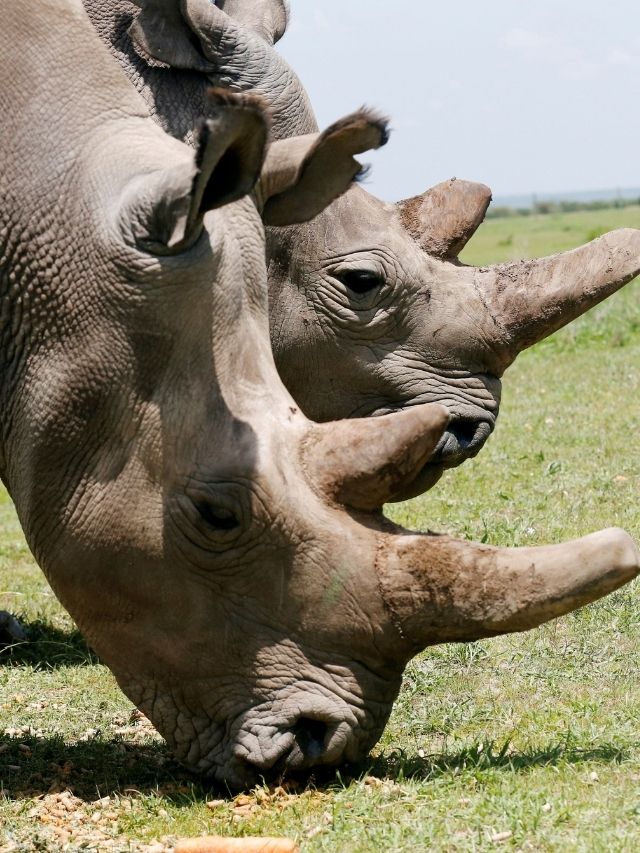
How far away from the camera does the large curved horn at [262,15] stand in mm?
8133

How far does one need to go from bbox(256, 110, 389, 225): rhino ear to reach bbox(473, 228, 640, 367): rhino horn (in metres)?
1.94

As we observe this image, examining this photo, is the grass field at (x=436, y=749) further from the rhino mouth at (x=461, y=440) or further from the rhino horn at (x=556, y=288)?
the rhino horn at (x=556, y=288)

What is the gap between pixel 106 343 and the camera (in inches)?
192

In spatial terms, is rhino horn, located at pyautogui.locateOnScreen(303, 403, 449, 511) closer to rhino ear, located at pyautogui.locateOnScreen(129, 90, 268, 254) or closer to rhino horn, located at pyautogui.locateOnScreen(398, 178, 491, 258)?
rhino ear, located at pyautogui.locateOnScreen(129, 90, 268, 254)

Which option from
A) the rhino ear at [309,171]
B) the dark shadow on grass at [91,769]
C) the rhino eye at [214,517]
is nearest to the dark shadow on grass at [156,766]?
the dark shadow on grass at [91,769]

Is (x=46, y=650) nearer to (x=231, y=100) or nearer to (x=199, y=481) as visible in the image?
(x=199, y=481)

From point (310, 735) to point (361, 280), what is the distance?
305cm

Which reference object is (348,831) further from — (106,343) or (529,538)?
(529,538)

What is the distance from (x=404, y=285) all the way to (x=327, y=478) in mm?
2814

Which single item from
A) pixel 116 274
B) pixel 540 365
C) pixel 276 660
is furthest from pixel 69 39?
pixel 540 365

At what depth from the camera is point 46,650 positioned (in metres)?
7.86

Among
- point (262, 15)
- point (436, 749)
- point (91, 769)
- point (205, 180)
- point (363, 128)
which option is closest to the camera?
point (205, 180)

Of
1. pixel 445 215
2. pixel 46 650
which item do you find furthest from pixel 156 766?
pixel 445 215

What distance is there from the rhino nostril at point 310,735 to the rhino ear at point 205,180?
1533mm
